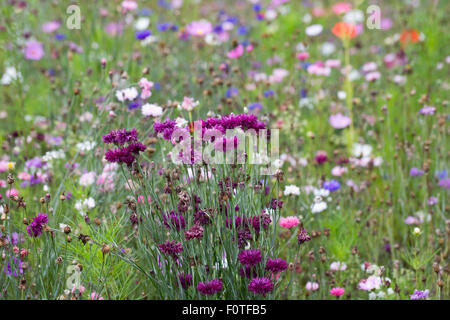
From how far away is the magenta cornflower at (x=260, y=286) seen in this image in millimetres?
1398

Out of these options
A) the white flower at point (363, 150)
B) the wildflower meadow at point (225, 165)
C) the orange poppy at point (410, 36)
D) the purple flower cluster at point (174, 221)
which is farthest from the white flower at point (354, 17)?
the purple flower cluster at point (174, 221)

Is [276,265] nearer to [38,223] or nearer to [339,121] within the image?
[38,223]

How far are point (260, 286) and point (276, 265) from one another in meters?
0.07

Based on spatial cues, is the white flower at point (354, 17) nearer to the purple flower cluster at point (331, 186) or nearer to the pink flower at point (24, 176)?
the purple flower cluster at point (331, 186)

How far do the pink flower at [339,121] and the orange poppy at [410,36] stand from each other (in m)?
0.95

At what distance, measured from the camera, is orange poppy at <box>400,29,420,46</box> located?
3.57 meters

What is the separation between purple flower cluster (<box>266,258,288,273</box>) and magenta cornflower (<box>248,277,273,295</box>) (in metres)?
0.04

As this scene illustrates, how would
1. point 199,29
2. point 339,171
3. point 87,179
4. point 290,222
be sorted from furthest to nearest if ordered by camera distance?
point 199,29 < point 339,171 < point 87,179 < point 290,222

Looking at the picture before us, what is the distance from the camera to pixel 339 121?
9.59 feet

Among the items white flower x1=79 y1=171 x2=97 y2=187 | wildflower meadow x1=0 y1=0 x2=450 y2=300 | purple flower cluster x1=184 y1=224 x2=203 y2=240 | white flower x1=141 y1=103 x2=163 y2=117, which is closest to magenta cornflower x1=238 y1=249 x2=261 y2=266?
wildflower meadow x1=0 y1=0 x2=450 y2=300

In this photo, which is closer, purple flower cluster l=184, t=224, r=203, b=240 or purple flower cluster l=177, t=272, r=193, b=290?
purple flower cluster l=184, t=224, r=203, b=240

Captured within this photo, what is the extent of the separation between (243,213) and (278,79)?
180 cm

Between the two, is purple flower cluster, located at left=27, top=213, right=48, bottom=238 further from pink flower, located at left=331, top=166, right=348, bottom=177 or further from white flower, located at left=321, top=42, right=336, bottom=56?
white flower, located at left=321, top=42, right=336, bottom=56

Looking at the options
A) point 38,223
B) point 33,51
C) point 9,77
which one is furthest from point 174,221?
point 33,51
